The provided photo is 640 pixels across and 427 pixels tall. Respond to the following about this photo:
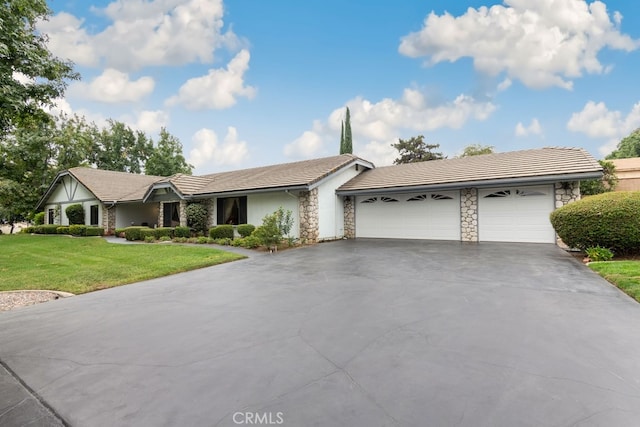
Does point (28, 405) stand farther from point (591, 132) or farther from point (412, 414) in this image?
point (591, 132)

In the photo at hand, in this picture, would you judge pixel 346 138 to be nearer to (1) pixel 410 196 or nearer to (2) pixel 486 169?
(1) pixel 410 196

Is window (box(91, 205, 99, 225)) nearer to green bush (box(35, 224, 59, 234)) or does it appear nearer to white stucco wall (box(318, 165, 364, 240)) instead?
green bush (box(35, 224, 59, 234))

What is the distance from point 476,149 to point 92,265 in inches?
1452

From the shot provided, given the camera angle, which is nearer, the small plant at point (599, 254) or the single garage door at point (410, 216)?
the small plant at point (599, 254)

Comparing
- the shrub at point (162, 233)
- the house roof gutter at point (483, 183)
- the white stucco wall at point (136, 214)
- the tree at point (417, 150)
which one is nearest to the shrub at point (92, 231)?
the white stucco wall at point (136, 214)

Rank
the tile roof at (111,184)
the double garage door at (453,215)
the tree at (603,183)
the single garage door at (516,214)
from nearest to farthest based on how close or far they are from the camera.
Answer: the single garage door at (516,214), the double garage door at (453,215), the tree at (603,183), the tile roof at (111,184)

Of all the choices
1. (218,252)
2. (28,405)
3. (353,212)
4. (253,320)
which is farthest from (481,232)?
(28,405)

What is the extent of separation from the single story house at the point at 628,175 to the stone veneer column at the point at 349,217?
1449 centimetres

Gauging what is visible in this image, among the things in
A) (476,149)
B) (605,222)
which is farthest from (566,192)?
(476,149)

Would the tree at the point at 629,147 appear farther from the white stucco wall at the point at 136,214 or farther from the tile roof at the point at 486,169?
the white stucco wall at the point at 136,214

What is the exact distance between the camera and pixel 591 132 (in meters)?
20.4

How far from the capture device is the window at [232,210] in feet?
56.3

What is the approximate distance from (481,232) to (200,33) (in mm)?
14907

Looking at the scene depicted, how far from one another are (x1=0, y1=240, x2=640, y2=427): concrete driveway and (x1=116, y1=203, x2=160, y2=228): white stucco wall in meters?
19.4
